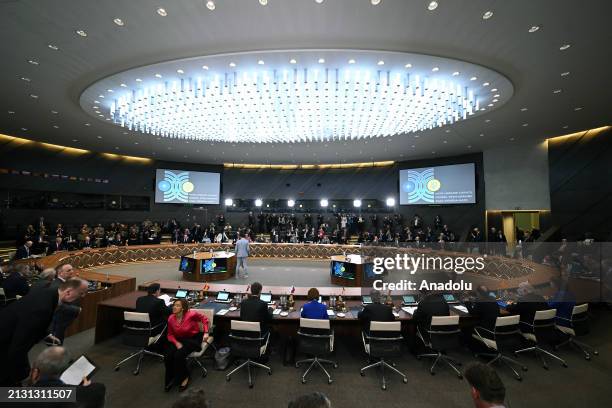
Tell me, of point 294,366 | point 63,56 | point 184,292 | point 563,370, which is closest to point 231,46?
point 63,56

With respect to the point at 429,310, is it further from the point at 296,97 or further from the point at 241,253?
the point at 241,253

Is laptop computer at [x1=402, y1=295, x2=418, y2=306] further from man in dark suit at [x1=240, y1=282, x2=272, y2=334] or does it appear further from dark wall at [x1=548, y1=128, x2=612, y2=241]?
dark wall at [x1=548, y1=128, x2=612, y2=241]

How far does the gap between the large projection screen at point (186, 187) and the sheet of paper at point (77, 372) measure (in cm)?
1606

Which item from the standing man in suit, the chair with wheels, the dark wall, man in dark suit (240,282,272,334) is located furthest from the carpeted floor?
the dark wall

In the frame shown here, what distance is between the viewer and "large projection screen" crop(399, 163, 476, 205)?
45.5 ft

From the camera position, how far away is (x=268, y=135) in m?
10.5

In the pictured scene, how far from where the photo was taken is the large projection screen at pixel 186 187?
54.5 feet

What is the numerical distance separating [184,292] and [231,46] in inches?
193

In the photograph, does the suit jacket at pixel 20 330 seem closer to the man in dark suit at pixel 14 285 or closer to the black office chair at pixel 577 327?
the man in dark suit at pixel 14 285

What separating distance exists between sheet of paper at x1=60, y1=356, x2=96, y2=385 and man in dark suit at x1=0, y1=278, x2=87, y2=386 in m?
0.58

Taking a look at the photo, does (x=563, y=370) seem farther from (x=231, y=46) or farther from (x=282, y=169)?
(x=282, y=169)

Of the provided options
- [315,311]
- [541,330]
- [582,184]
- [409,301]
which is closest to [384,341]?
[315,311]

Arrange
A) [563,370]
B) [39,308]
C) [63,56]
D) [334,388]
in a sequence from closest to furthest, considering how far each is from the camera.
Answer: [39,308], [334,388], [563,370], [63,56]

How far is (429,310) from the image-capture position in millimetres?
4035
